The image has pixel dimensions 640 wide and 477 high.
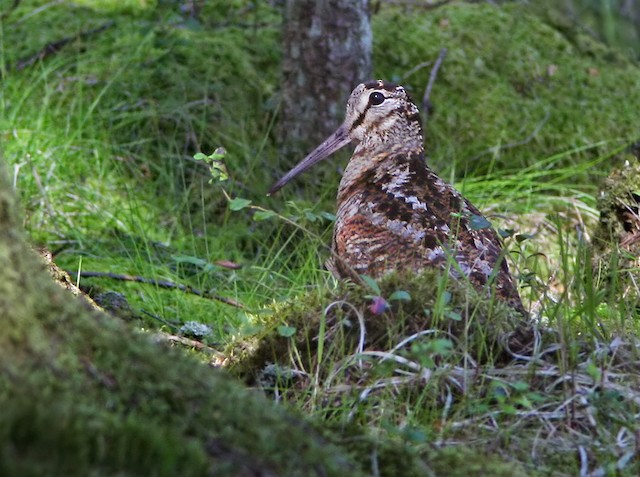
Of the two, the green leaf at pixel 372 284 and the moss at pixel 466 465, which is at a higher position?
the green leaf at pixel 372 284

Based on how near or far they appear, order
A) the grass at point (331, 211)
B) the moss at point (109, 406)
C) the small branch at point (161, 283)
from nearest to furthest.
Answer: the moss at point (109, 406) < the grass at point (331, 211) < the small branch at point (161, 283)

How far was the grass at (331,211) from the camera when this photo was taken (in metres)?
2.63

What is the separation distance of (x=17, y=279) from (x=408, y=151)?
A: 8.91ft

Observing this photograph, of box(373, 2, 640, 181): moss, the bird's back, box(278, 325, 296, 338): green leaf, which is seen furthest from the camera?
box(373, 2, 640, 181): moss

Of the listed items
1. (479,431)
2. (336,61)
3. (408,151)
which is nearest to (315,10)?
(336,61)

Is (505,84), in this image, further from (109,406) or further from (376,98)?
(109,406)

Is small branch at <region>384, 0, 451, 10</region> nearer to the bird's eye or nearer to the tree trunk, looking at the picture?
the tree trunk

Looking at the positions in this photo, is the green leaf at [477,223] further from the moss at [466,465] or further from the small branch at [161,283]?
the small branch at [161,283]

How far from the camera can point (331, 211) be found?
5.66m

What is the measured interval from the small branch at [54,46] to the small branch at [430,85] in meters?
2.24

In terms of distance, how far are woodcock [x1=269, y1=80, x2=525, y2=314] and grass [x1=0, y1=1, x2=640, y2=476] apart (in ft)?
0.46

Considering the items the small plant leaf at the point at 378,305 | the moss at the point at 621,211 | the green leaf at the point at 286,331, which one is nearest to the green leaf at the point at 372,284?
the small plant leaf at the point at 378,305

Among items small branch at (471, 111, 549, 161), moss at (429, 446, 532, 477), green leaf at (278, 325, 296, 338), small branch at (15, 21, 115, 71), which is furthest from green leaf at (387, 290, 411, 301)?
small branch at (15, 21, 115, 71)

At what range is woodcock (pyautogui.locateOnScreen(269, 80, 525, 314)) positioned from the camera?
11.4 feet
